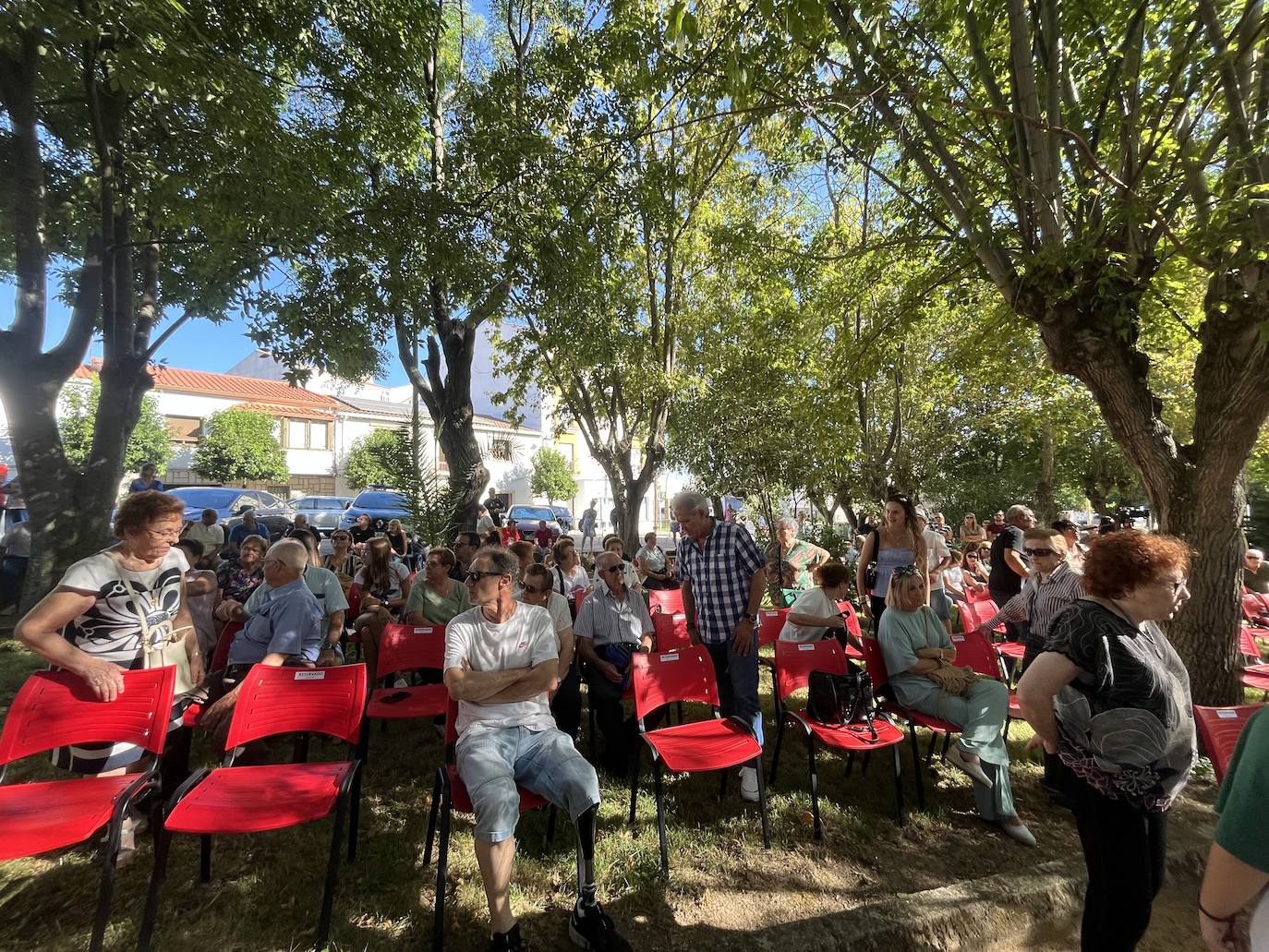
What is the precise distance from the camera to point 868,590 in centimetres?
530

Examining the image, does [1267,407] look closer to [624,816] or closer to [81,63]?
[624,816]

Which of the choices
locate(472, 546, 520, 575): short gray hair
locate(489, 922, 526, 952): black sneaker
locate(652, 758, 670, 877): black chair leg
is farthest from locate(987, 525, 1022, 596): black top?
locate(489, 922, 526, 952): black sneaker

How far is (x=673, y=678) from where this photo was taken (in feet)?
12.2

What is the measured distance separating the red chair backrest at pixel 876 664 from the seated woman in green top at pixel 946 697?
75mm

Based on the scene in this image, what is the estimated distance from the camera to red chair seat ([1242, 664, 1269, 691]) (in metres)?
4.27

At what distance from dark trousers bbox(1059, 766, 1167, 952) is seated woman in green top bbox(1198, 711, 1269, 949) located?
574 millimetres

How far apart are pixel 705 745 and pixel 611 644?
143cm

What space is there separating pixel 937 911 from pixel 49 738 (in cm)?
391

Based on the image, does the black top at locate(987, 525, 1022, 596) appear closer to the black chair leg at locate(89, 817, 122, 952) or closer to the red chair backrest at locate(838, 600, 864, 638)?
the red chair backrest at locate(838, 600, 864, 638)

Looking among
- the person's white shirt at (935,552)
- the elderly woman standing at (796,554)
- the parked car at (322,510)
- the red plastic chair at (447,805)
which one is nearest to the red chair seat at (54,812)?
the red plastic chair at (447,805)

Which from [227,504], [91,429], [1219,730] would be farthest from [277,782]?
[91,429]

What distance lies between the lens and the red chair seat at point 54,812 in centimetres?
209

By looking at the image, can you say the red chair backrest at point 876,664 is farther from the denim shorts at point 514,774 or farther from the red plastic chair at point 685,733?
the denim shorts at point 514,774

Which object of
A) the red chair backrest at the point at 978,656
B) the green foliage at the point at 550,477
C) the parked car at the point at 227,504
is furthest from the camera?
the green foliage at the point at 550,477
